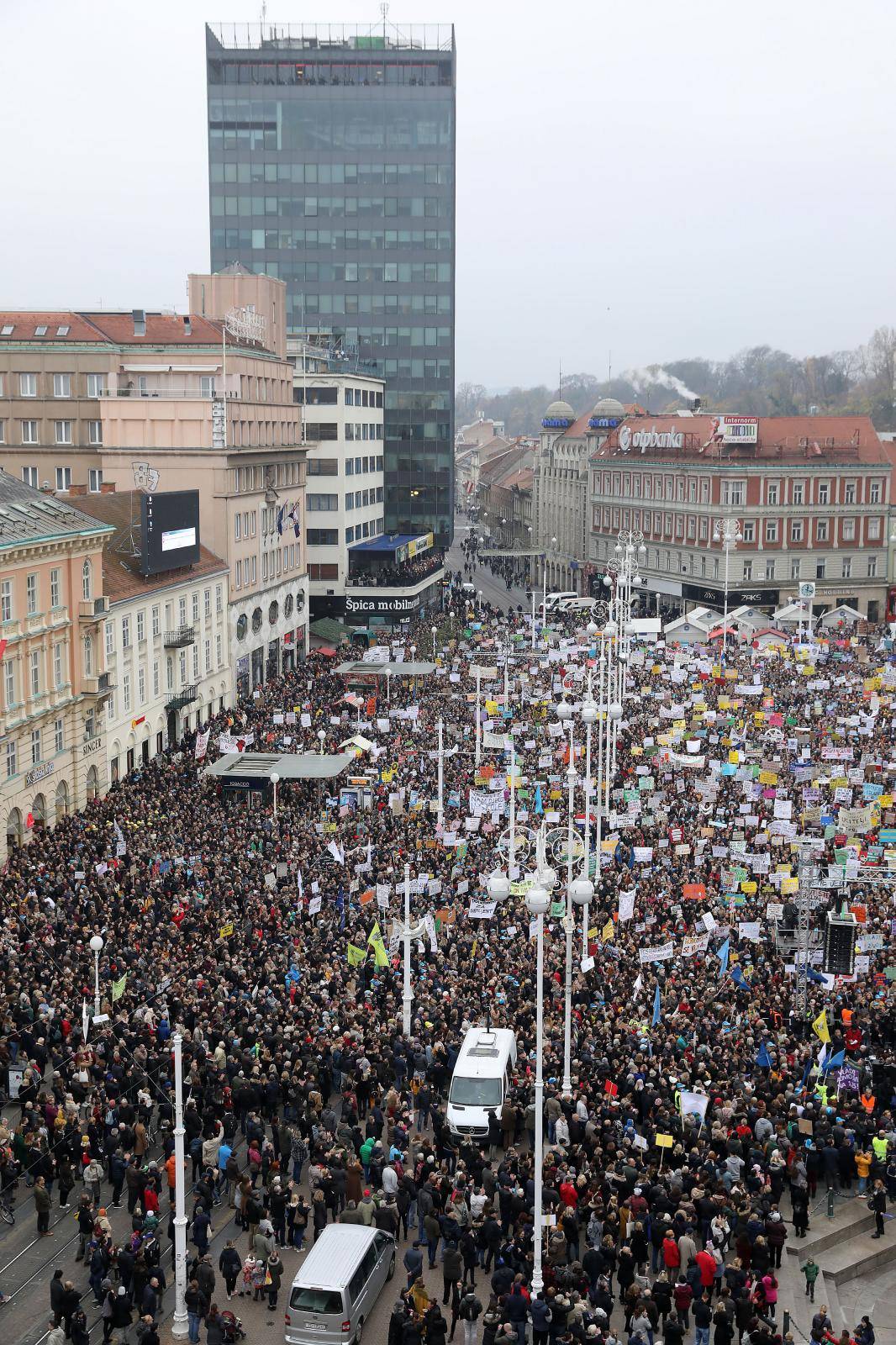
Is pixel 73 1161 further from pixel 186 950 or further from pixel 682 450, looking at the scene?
pixel 682 450

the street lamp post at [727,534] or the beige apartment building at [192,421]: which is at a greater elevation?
the beige apartment building at [192,421]

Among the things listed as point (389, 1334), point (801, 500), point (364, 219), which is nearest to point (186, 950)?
point (389, 1334)

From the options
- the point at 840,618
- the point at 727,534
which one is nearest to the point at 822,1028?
the point at 840,618

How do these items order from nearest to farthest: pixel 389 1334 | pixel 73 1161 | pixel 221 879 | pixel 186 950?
1. pixel 389 1334
2. pixel 73 1161
3. pixel 186 950
4. pixel 221 879

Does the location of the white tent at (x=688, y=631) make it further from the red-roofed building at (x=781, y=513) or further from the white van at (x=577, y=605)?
the red-roofed building at (x=781, y=513)

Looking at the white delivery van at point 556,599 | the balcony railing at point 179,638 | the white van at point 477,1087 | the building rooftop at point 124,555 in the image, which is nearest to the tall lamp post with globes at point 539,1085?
the white van at point 477,1087

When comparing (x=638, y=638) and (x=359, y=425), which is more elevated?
(x=359, y=425)
